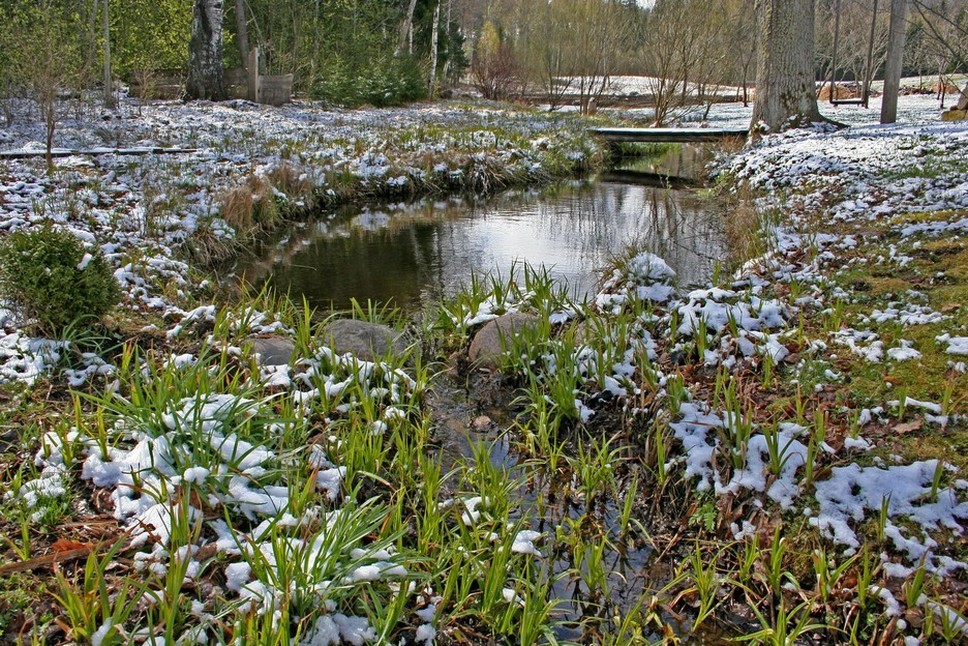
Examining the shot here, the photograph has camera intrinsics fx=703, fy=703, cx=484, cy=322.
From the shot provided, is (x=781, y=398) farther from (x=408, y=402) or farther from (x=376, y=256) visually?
(x=376, y=256)

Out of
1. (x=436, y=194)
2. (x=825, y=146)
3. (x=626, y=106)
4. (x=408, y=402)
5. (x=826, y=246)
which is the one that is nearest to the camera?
(x=408, y=402)

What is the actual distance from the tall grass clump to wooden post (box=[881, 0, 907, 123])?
13.9 m

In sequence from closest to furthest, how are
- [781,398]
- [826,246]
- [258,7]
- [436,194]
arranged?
[781,398] < [826,246] < [436,194] < [258,7]

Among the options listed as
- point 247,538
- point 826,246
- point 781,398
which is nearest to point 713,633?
point 781,398

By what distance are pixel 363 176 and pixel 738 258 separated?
6.37 meters

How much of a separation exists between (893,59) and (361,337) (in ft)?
45.2

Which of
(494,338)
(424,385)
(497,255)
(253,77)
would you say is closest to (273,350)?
(424,385)

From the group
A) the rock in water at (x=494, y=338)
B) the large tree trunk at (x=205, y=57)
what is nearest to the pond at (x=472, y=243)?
the rock in water at (x=494, y=338)

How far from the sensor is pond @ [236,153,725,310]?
7273 millimetres

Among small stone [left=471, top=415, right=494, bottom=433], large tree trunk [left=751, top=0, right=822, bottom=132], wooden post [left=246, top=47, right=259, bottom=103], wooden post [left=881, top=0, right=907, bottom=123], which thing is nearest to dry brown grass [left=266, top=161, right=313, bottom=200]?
small stone [left=471, top=415, right=494, bottom=433]

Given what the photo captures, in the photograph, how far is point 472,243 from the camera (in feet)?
29.5

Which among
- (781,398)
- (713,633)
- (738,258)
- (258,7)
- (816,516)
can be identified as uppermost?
(258,7)

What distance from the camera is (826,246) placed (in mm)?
6305

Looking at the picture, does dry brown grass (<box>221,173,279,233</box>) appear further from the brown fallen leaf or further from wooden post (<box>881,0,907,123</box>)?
wooden post (<box>881,0,907,123</box>)
